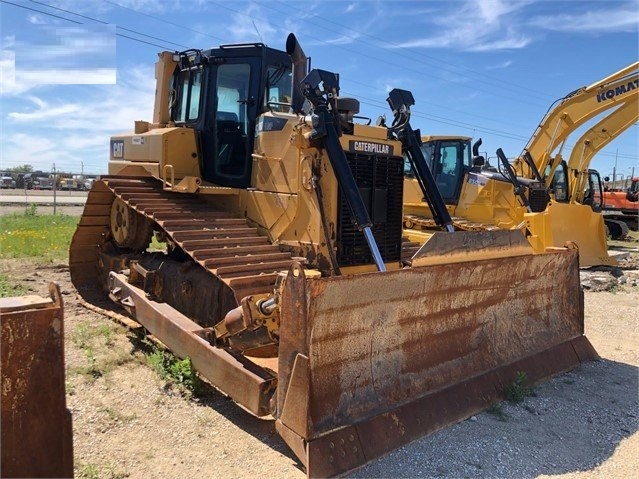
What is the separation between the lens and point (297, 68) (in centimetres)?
563

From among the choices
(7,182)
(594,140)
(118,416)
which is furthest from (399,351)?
(7,182)

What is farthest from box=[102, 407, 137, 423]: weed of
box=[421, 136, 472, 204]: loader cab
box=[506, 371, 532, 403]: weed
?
box=[421, 136, 472, 204]: loader cab

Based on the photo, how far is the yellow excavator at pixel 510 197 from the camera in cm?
1202

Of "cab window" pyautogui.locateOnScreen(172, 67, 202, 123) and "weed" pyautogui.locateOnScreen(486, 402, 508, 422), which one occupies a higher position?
"cab window" pyautogui.locateOnScreen(172, 67, 202, 123)

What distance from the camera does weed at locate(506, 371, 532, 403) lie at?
14.8 feet

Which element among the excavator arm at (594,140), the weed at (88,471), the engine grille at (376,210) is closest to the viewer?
the weed at (88,471)

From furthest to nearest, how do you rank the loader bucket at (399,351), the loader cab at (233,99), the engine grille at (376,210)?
the loader cab at (233,99)
the engine grille at (376,210)
the loader bucket at (399,351)

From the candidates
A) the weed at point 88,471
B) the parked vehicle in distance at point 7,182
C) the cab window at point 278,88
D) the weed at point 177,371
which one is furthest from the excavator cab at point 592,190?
the parked vehicle in distance at point 7,182

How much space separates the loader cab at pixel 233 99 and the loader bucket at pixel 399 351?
8.42 feet

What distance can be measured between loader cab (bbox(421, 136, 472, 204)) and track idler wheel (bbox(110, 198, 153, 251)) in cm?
751

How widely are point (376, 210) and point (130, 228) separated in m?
2.91

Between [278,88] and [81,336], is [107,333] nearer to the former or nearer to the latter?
[81,336]

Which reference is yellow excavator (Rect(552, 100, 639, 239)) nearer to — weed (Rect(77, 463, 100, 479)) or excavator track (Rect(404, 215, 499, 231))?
excavator track (Rect(404, 215, 499, 231))

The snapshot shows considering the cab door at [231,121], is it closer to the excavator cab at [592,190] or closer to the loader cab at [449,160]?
the loader cab at [449,160]
